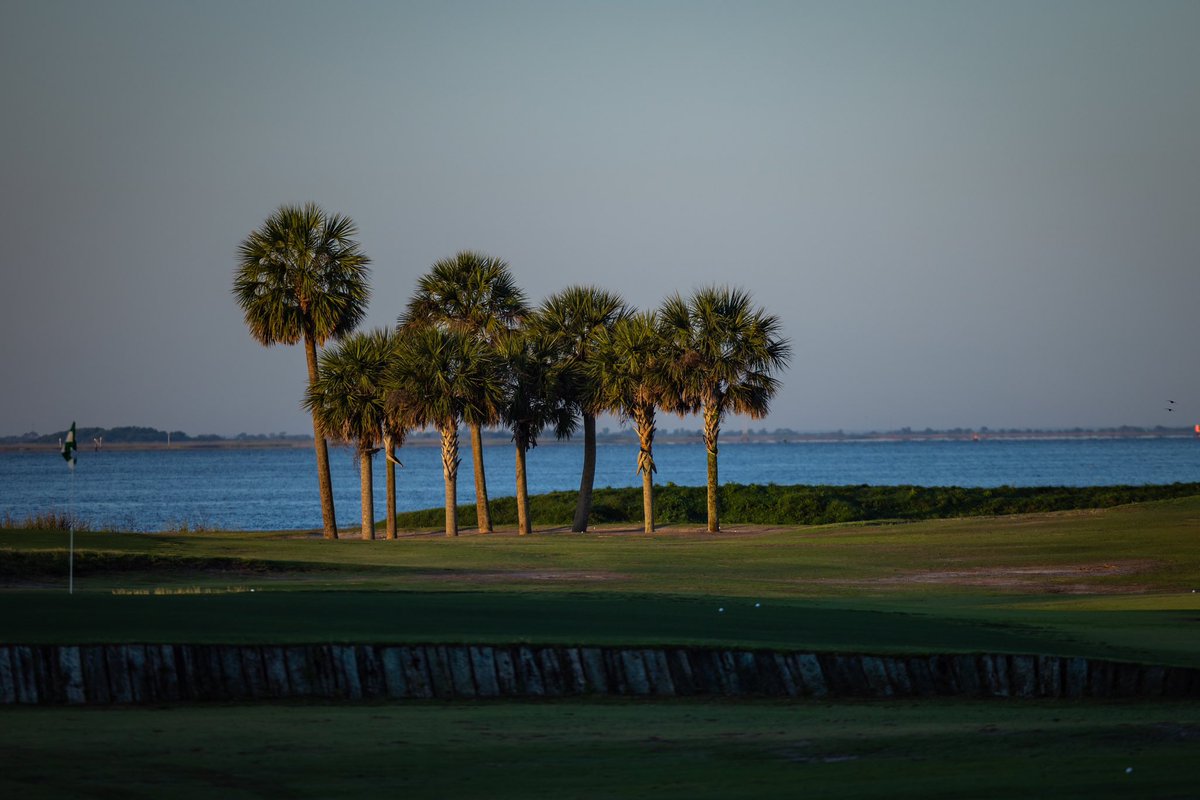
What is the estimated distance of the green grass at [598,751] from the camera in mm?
7539

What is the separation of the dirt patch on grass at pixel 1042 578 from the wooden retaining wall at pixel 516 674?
1172 cm

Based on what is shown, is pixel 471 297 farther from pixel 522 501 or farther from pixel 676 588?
pixel 676 588

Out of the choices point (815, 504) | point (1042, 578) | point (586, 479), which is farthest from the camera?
point (815, 504)

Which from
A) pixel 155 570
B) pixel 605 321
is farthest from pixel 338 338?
pixel 155 570

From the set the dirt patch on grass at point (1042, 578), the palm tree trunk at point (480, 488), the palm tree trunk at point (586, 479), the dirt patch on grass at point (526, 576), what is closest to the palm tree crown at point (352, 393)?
the palm tree trunk at point (480, 488)

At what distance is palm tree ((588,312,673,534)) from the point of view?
44.6 metres

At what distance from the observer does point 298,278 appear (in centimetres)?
4319

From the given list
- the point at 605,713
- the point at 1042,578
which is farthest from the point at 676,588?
the point at 605,713

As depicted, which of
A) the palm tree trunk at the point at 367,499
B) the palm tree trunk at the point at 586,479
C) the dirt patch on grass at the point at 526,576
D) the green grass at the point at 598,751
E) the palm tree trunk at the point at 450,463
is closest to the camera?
the green grass at the point at 598,751

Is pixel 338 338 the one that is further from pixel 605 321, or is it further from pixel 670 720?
pixel 670 720

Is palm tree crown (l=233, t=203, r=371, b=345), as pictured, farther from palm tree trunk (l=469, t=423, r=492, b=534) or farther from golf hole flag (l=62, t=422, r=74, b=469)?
golf hole flag (l=62, t=422, r=74, b=469)

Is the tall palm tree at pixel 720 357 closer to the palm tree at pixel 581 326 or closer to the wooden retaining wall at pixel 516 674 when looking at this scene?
the palm tree at pixel 581 326

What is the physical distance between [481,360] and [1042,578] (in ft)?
74.7

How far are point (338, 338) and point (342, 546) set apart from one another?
13828mm
